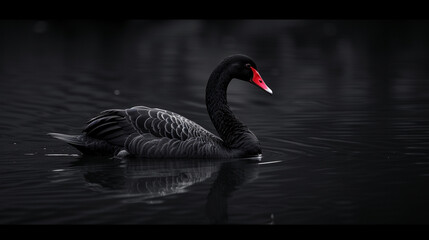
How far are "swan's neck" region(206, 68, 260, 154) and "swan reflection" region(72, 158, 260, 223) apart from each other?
1.45 ft

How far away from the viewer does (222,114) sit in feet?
30.2

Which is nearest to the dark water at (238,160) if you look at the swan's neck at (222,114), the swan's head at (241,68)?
the swan's neck at (222,114)

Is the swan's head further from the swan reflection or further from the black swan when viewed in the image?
the swan reflection

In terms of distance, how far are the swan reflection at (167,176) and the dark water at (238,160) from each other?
0.8 inches

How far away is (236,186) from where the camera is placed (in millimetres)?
7188

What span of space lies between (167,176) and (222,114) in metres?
1.85

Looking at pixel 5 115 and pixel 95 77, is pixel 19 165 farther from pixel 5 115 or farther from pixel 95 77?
pixel 95 77

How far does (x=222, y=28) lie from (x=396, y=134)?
2805 cm

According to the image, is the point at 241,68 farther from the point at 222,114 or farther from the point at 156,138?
the point at 156,138

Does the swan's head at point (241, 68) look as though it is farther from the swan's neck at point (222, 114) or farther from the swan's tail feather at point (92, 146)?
the swan's tail feather at point (92, 146)

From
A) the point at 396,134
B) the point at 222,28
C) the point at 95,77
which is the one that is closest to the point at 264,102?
the point at 396,134

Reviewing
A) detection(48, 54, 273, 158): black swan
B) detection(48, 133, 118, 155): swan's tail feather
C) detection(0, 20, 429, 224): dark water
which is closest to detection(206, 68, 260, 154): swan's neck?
detection(48, 54, 273, 158): black swan

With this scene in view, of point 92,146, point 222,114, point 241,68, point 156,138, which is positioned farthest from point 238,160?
point 92,146

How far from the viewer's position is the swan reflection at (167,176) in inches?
262
